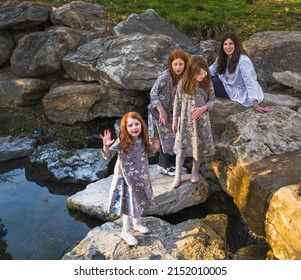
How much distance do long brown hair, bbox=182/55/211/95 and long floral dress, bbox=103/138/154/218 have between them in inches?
48.9

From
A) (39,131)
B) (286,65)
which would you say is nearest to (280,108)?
(286,65)

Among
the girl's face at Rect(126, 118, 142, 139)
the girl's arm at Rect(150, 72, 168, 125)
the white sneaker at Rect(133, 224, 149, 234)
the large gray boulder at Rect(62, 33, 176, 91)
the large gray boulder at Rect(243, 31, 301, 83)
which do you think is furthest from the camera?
the large gray boulder at Rect(243, 31, 301, 83)

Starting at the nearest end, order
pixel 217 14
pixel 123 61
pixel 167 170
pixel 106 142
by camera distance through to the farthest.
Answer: pixel 106 142, pixel 167 170, pixel 123 61, pixel 217 14

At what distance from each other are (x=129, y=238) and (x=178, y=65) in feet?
7.99

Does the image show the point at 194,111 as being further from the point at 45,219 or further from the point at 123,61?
the point at 123,61

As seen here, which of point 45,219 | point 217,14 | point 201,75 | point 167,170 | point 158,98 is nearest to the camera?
point 201,75

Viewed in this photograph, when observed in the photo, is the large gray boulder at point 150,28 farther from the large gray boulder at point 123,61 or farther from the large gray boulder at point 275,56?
the large gray boulder at point 275,56

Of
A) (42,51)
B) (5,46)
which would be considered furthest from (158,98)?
(5,46)

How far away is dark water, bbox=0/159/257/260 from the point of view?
5543mm

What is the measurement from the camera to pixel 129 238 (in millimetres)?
4895

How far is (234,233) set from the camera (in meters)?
5.75

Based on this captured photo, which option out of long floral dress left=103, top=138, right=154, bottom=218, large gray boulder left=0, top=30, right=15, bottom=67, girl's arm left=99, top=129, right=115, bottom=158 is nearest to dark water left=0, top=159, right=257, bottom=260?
long floral dress left=103, top=138, right=154, bottom=218

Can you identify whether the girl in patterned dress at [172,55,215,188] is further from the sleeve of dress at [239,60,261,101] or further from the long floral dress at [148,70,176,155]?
the sleeve of dress at [239,60,261,101]
